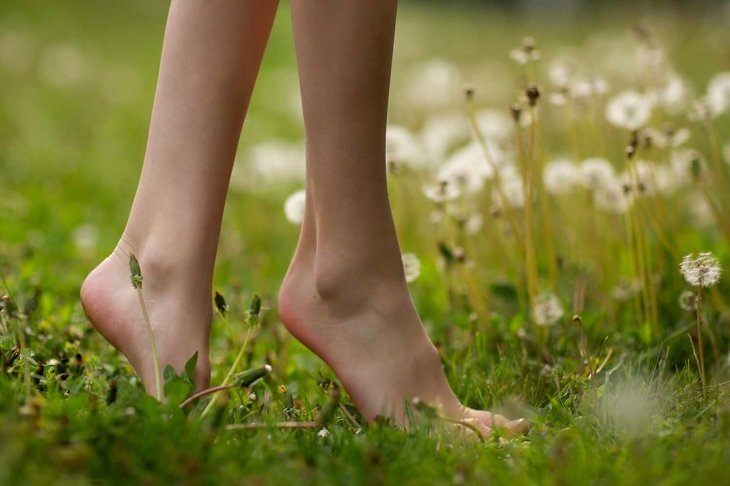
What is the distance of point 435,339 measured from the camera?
187 centimetres

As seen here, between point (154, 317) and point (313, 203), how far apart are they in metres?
0.29

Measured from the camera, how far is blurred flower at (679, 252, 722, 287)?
133 centimetres

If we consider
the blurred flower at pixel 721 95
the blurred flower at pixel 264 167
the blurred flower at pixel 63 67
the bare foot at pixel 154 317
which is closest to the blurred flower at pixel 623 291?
the blurred flower at pixel 721 95

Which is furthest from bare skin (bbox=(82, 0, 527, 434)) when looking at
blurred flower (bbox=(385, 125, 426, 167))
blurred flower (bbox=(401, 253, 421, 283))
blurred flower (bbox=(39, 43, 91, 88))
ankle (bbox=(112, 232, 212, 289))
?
blurred flower (bbox=(39, 43, 91, 88))

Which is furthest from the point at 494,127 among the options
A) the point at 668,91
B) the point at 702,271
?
the point at 702,271

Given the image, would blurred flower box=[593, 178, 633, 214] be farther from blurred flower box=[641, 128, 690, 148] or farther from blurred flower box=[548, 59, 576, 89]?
blurred flower box=[548, 59, 576, 89]

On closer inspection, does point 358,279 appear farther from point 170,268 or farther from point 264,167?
point 264,167

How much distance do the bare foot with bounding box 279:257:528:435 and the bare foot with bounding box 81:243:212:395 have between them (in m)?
0.18

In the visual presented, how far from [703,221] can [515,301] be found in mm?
904

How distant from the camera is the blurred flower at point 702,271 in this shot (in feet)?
4.35

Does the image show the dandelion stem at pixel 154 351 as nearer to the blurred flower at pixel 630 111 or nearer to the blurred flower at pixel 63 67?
the blurred flower at pixel 630 111

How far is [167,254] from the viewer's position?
1273mm

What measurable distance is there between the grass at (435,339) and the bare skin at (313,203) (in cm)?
9

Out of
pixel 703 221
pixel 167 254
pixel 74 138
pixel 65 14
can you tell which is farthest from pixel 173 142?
pixel 65 14
